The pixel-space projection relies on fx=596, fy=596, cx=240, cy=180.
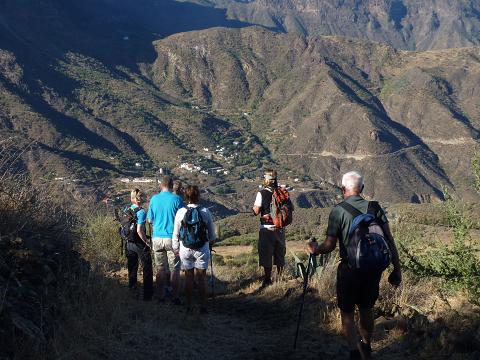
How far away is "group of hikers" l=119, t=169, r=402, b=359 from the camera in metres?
4.74

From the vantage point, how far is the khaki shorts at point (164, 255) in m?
7.38

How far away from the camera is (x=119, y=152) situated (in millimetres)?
86938

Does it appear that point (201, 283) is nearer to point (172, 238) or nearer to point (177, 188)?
point (172, 238)

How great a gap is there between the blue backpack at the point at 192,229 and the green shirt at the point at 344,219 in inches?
79.8

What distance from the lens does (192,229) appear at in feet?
21.8

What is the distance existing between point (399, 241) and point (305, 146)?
106870 mm

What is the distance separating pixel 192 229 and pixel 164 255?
1128 mm

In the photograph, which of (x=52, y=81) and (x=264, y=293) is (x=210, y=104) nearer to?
(x=52, y=81)

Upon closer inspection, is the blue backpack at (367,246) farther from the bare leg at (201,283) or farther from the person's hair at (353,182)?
the bare leg at (201,283)

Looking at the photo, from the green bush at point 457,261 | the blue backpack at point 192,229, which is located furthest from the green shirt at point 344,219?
the blue backpack at point 192,229

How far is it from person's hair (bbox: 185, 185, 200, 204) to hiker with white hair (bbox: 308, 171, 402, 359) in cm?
201

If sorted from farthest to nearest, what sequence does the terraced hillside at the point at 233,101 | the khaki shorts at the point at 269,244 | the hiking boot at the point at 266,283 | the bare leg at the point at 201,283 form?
1. the terraced hillside at the point at 233,101
2. the hiking boot at the point at 266,283
3. the khaki shorts at the point at 269,244
4. the bare leg at the point at 201,283

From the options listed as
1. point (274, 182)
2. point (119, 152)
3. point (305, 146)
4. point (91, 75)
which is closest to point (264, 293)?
point (274, 182)

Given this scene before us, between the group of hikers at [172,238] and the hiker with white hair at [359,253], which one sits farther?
the group of hikers at [172,238]
